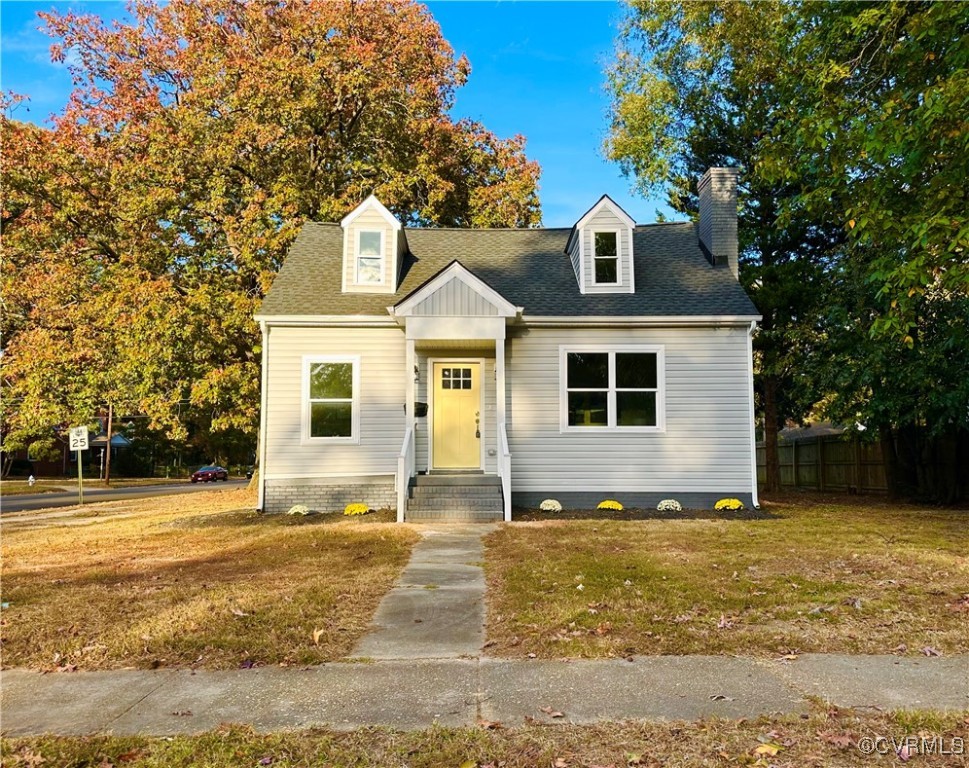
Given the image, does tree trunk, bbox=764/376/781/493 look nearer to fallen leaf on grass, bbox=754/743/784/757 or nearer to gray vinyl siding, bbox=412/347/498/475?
gray vinyl siding, bbox=412/347/498/475

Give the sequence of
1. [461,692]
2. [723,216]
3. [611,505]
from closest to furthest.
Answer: [461,692] < [611,505] < [723,216]

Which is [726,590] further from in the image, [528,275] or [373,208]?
[373,208]

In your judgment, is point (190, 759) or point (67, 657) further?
point (67, 657)

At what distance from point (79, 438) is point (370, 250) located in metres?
10.2

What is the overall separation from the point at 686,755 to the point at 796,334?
15585 millimetres

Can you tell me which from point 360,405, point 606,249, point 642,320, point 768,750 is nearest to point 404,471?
point 360,405

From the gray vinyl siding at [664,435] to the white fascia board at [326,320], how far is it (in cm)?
281

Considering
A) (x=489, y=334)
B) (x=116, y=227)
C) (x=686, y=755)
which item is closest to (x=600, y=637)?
(x=686, y=755)

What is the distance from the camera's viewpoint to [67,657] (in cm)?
448

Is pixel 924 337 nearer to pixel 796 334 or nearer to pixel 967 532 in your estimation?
pixel 796 334

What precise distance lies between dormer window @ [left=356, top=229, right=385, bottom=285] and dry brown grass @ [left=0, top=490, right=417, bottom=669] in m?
5.28

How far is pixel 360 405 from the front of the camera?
42.1 feet

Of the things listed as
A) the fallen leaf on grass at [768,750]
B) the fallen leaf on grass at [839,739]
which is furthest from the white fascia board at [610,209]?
the fallen leaf on grass at [768,750]

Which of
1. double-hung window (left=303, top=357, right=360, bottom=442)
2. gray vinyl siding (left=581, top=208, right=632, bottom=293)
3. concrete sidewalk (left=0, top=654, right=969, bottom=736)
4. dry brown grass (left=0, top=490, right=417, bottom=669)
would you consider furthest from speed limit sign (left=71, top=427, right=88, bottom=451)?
concrete sidewalk (left=0, top=654, right=969, bottom=736)
